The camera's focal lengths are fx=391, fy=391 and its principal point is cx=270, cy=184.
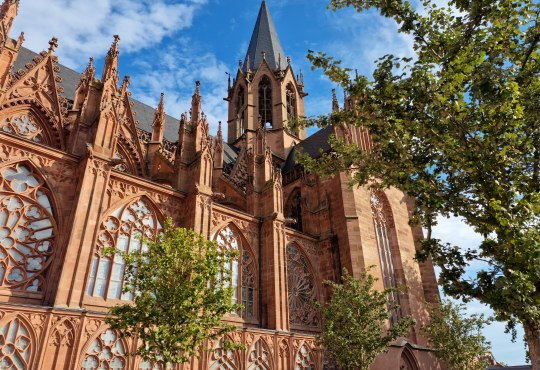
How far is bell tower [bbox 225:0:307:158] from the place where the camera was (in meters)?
30.6

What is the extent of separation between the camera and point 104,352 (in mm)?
9539

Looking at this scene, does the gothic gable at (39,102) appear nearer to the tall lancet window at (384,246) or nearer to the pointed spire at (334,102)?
the pointed spire at (334,102)

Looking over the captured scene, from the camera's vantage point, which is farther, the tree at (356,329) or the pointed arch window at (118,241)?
the tree at (356,329)

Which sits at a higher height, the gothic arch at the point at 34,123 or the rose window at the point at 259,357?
the gothic arch at the point at 34,123

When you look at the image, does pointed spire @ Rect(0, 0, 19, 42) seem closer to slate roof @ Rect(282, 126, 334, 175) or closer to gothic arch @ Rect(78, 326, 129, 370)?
gothic arch @ Rect(78, 326, 129, 370)

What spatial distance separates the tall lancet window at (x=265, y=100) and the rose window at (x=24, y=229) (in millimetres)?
22700

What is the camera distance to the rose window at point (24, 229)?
9.43 metres


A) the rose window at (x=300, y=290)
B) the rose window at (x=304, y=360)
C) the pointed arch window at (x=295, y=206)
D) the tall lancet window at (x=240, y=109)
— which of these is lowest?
the rose window at (x=304, y=360)

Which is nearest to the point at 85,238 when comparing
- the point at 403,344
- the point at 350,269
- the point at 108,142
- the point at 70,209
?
the point at 70,209

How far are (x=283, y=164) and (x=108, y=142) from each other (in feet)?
54.7

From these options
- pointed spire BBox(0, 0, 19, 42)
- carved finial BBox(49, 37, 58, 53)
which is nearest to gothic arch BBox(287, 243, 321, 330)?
carved finial BBox(49, 37, 58, 53)

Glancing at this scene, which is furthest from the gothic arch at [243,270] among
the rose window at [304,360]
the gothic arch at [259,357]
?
the rose window at [304,360]

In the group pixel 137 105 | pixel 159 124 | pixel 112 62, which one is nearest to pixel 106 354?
pixel 112 62

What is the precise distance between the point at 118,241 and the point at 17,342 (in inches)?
147
